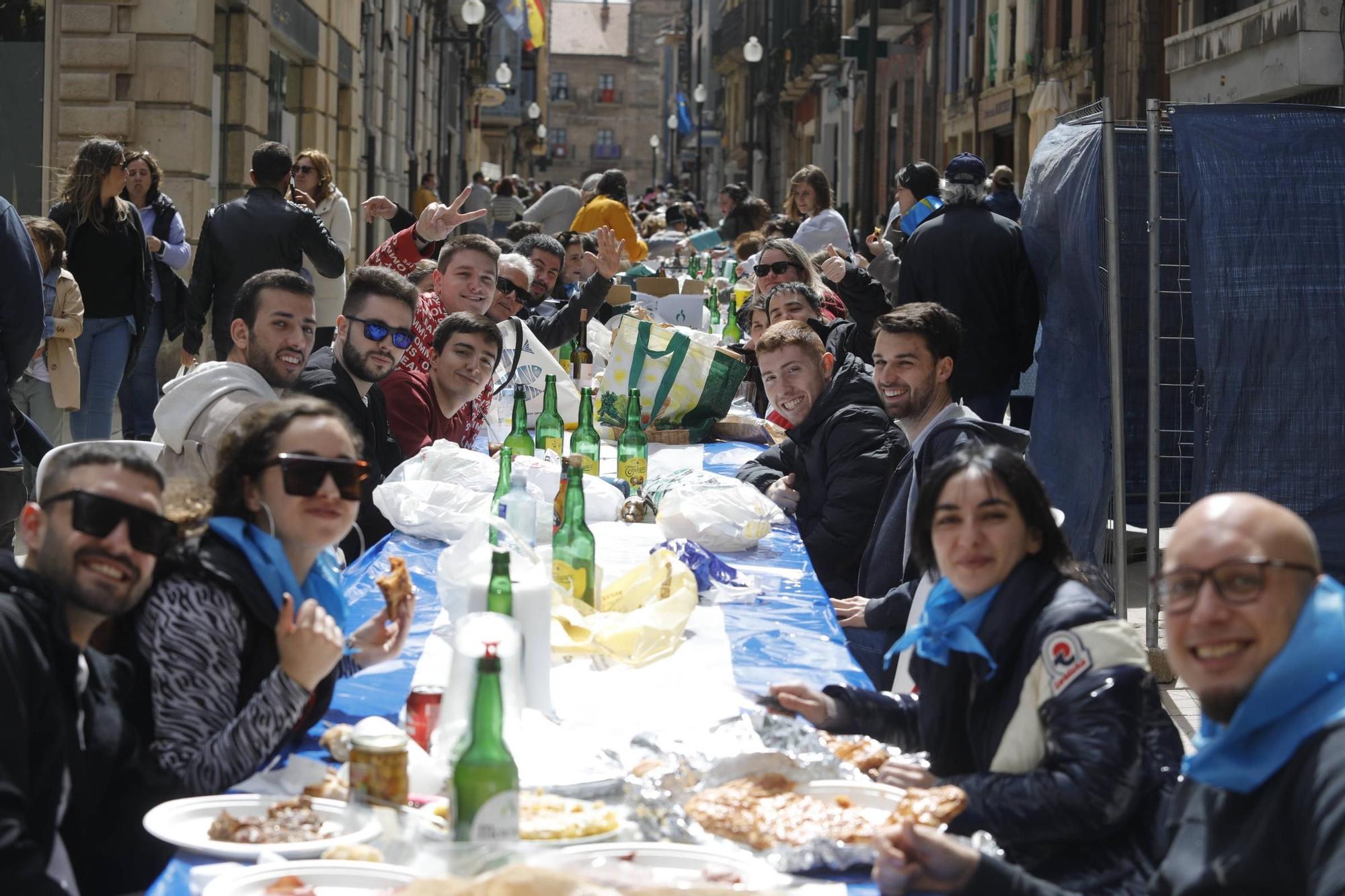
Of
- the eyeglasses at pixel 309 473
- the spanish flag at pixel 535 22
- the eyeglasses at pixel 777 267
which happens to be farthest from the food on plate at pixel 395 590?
the spanish flag at pixel 535 22

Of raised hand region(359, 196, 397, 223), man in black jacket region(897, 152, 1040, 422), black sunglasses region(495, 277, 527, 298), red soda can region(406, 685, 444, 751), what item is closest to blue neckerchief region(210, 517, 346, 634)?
red soda can region(406, 685, 444, 751)

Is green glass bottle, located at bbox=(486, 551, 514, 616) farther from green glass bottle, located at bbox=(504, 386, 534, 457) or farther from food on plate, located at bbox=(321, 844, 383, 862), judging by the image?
green glass bottle, located at bbox=(504, 386, 534, 457)

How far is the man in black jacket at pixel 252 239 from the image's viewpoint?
350 inches

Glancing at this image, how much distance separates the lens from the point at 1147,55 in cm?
1731

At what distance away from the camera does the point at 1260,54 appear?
549 inches

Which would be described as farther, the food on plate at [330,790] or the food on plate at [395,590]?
the food on plate at [395,590]

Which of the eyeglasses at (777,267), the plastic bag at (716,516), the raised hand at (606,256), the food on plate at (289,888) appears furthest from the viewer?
the raised hand at (606,256)

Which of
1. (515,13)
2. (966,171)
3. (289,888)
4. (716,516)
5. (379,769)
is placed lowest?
(289,888)

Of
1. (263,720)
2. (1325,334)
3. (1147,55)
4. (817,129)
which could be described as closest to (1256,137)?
(1325,334)

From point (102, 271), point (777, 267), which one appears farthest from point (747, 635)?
point (102, 271)

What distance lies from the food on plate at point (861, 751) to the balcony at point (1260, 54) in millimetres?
11745

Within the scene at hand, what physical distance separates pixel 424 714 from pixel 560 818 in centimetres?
51

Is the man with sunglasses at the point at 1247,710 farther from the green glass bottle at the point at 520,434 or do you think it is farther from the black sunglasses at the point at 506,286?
the black sunglasses at the point at 506,286

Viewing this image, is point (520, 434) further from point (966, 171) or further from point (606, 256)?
point (966, 171)
